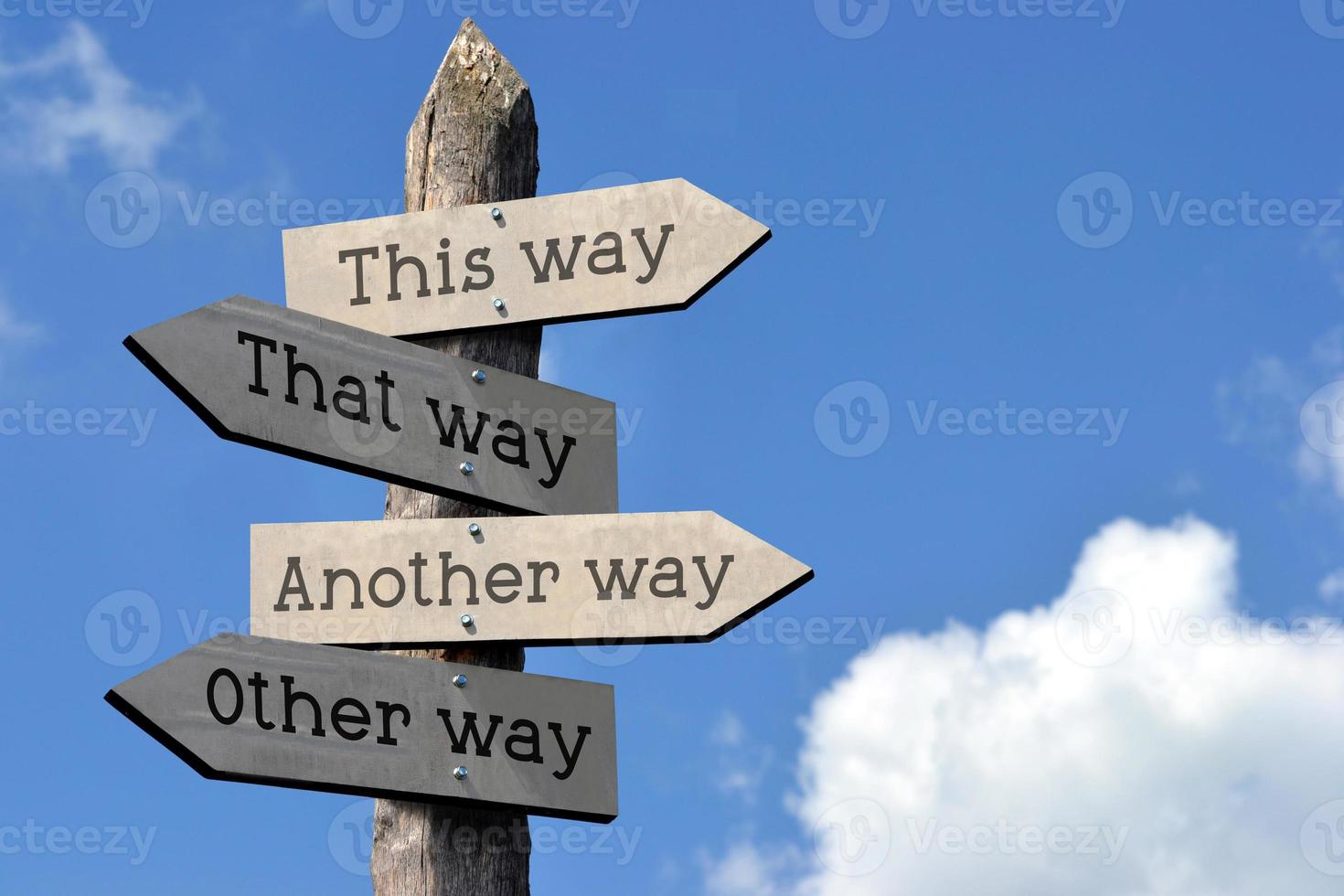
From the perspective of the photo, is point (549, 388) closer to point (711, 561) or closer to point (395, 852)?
point (711, 561)

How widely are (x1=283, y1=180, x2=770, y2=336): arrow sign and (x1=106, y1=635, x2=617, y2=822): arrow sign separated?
1.13 meters

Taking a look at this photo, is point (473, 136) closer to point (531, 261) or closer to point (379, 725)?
point (531, 261)

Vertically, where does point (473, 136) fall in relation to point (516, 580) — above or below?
above

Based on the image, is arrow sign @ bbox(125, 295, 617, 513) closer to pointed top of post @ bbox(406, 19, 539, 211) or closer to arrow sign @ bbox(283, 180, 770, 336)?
arrow sign @ bbox(283, 180, 770, 336)

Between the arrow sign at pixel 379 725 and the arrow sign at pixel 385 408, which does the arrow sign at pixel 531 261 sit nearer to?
the arrow sign at pixel 385 408

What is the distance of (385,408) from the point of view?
431cm

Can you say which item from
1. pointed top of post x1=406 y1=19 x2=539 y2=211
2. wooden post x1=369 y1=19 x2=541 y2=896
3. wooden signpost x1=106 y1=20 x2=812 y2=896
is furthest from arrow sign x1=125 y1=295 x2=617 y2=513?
pointed top of post x1=406 y1=19 x2=539 y2=211

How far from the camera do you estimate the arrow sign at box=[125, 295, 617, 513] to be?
4000 millimetres

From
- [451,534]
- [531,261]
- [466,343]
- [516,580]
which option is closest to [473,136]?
[531,261]

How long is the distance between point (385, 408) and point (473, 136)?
42.1 inches

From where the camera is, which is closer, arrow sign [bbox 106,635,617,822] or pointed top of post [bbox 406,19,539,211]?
arrow sign [bbox 106,635,617,822]

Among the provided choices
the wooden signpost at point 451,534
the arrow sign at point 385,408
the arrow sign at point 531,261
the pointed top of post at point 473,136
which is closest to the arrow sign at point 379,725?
the wooden signpost at point 451,534

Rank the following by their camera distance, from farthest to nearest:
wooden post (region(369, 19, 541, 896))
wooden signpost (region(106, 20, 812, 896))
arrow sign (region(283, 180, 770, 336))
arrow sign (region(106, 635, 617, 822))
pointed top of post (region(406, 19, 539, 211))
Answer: pointed top of post (region(406, 19, 539, 211)) < arrow sign (region(283, 180, 770, 336)) < wooden post (region(369, 19, 541, 896)) < wooden signpost (region(106, 20, 812, 896)) < arrow sign (region(106, 635, 617, 822))

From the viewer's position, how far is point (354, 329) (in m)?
4.34
